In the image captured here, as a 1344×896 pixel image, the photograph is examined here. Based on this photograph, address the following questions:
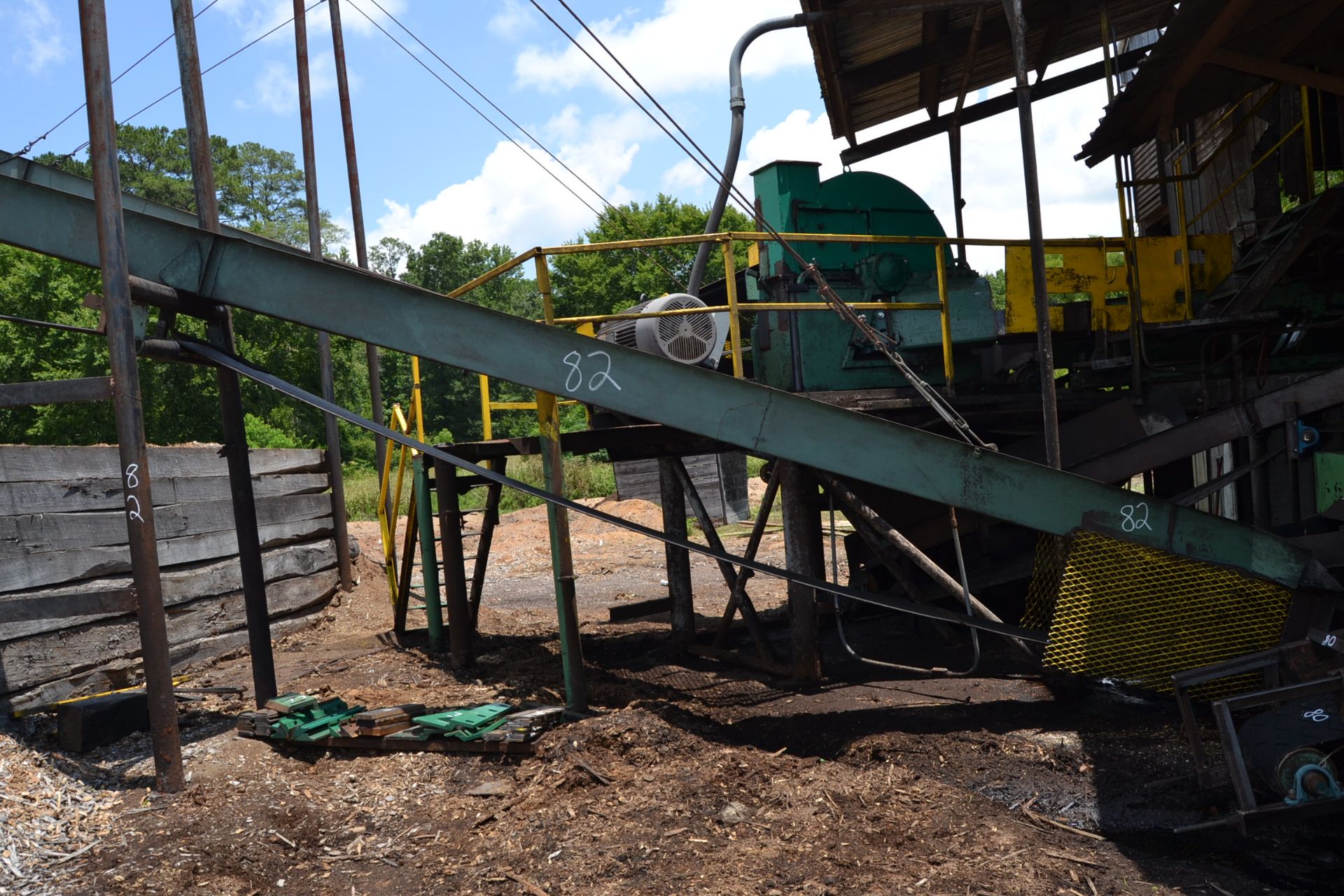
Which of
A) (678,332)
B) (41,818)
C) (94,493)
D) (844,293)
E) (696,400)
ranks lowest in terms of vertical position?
(41,818)

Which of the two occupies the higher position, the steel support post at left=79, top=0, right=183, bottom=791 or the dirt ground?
the steel support post at left=79, top=0, right=183, bottom=791

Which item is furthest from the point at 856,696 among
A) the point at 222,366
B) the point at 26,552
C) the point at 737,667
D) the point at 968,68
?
the point at 26,552

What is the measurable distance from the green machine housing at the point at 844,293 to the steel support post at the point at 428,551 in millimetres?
3154

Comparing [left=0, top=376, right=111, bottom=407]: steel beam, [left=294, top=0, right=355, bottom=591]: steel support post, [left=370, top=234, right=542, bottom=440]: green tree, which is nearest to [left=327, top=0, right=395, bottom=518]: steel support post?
[left=294, top=0, right=355, bottom=591]: steel support post

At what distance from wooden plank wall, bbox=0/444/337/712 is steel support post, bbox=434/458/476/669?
6.78ft

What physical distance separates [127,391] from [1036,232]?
202 inches

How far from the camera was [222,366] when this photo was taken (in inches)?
229

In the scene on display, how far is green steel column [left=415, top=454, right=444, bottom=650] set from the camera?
8617mm

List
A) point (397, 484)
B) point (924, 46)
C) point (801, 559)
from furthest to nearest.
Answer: point (397, 484), point (924, 46), point (801, 559)

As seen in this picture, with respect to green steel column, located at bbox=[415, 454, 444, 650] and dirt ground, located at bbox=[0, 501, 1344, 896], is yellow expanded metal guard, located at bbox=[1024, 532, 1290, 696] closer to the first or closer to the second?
dirt ground, located at bbox=[0, 501, 1344, 896]

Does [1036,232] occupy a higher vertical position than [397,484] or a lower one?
higher

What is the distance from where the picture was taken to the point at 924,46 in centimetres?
841

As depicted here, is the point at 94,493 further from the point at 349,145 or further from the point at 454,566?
the point at 349,145

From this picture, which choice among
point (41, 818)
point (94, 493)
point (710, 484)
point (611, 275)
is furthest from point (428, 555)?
point (611, 275)
